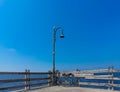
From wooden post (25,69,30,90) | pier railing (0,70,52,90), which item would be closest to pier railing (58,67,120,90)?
pier railing (0,70,52,90)

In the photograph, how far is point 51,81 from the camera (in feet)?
A: 40.3

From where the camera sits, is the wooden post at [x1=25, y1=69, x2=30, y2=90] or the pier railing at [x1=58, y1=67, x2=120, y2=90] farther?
the pier railing at [x1=58, y1=67, x2=120, y2=90]

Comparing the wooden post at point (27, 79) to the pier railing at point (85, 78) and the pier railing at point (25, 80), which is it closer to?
the pier railing at point (25, 80)

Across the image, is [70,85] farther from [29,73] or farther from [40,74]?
[29,73]

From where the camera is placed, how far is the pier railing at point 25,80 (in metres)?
8.88

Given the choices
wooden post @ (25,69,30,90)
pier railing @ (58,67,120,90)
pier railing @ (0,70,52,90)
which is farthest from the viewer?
pier railing @ (58,67,120,90)

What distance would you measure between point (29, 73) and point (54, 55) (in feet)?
9.05

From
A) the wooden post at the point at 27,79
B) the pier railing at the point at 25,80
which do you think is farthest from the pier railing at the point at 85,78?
the wooden post at the point at 27,79

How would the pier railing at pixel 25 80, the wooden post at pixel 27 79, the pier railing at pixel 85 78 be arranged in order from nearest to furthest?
the pier railing at pixel 25 80, the wooden post at pixel 27 79, the pier railing at pixel 85 78

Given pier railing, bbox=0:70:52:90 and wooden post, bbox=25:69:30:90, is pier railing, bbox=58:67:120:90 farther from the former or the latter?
wooden post, bbox=25:69:30:90

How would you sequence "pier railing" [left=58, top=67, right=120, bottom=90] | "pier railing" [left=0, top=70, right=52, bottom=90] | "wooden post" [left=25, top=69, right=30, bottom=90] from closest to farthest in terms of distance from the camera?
"pier railing" [left=0, top=70, right=52, bottom=90]
"wooden post" [left=25, top=69, right=30, bottom=90]
"pier railing" [left=58, top=67, right=120, bottom=90]

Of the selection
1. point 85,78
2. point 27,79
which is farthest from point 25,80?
point 85,78

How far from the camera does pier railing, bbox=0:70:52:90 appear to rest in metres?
8.88

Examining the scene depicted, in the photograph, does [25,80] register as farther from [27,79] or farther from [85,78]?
[85,78]
